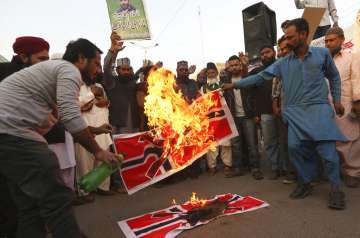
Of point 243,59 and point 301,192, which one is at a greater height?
point 243,59

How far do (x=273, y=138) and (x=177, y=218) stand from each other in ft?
9.40

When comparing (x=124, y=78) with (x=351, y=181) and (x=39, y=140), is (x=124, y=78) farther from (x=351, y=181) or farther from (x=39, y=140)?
(x=351, y=181)

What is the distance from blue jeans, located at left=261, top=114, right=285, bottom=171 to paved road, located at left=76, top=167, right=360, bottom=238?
0.45 meters

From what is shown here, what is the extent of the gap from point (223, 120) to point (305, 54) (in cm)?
168

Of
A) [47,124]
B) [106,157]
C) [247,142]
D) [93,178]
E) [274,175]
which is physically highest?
[47,124]

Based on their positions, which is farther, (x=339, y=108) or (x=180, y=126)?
(x=180, y=126)

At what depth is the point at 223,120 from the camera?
579 cm

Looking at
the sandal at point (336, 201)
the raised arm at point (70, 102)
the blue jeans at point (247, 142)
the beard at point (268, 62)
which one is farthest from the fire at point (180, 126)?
the raised arm at point (70, 102)

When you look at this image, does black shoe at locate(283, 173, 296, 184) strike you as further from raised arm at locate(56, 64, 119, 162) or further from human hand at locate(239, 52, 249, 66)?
raised arm at locate(56, 64, 119, 162)

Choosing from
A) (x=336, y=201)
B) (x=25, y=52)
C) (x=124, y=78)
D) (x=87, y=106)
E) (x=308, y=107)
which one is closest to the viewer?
(x=25, y=52)

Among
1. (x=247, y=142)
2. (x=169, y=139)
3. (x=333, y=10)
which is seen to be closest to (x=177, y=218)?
(x=169, y=139)

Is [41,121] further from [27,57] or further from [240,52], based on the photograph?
[240,52]

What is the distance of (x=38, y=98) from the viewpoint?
297 centimetres

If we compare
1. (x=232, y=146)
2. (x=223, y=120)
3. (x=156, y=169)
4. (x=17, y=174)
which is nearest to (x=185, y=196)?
(x=156, y=169)
